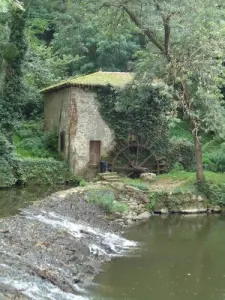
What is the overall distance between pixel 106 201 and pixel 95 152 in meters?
8.34

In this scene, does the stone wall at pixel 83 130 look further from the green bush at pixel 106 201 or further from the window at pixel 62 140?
the green bush at pixel 106 201

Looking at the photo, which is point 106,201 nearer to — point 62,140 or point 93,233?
point 93,233

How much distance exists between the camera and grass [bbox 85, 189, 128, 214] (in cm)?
1906

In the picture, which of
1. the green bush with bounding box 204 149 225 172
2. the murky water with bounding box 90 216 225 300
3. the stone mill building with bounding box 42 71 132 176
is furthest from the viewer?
the stone mill building with bounding box 42 71 132 176

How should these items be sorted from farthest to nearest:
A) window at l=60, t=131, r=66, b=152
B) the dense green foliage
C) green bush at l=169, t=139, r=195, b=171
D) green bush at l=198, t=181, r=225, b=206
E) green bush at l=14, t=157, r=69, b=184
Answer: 1. window at l=60, t=131, r=66, b=152
2. green bush at l=169, t=139, r=195, b=171
3. green bush at l=14, t=157, r=69, b=184
4. green bush at l=198, t=181, r=225, b=206
5. the dense green foliage

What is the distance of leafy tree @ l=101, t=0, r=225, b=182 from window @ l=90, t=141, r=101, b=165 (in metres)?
6.22

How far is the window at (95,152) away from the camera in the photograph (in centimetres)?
2727

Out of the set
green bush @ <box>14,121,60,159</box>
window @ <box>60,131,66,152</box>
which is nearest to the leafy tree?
window @ <box>60,131,66,152</box>

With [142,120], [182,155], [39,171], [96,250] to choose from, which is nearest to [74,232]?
[96,250]

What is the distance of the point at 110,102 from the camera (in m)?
27.3

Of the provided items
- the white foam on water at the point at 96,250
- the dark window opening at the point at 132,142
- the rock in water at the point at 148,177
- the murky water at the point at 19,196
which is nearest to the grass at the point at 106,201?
the murky water at the point at 19,196

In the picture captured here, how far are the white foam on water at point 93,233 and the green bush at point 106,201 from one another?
8.86 feet

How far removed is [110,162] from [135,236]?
36.5 ft

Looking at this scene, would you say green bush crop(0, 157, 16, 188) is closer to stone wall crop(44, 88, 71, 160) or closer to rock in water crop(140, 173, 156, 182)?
stone wall crop(44, 88, 71, 160)
